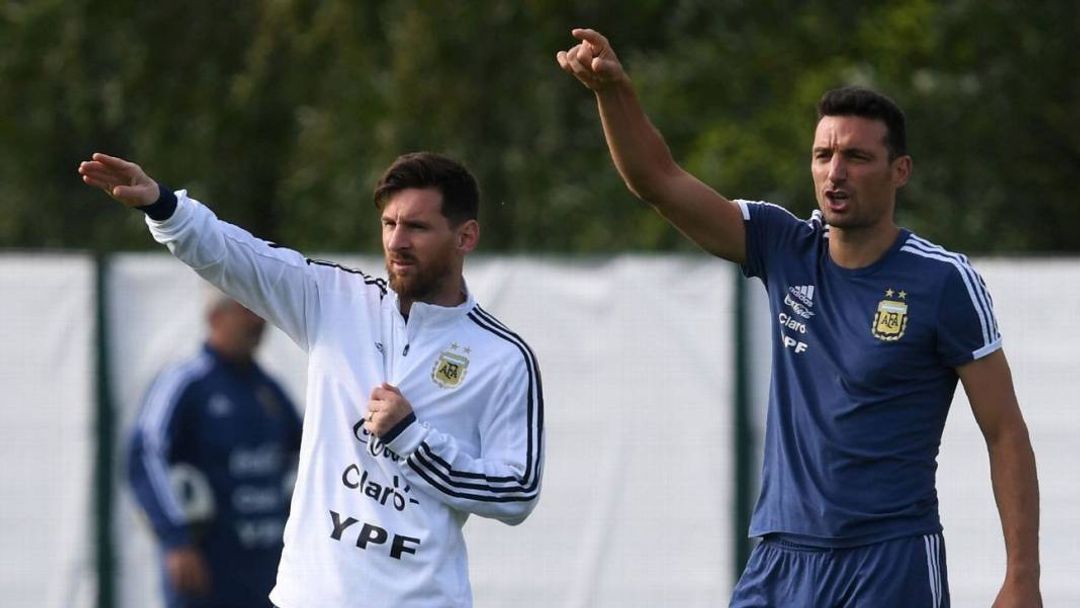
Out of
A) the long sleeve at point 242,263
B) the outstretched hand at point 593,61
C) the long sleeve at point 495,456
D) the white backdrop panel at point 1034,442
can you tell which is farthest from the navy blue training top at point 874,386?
the white backdrop panel at point 1034,442

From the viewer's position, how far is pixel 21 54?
20844mm

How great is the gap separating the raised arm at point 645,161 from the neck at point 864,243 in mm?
321

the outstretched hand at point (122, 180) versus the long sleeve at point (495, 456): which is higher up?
the outstretched hand at point (122, 180)

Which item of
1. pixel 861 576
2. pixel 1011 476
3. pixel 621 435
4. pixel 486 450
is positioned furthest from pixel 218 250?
pixel 621 435

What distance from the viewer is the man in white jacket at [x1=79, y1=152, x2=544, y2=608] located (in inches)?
198

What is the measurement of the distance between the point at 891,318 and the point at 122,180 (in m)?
2.16

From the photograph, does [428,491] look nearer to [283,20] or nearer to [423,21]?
[423,21]

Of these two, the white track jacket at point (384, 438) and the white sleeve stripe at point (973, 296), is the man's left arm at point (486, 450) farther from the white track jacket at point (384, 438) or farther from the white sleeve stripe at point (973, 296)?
the white sleeve stripe at point (973, 296)

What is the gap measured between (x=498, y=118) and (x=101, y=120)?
544cm

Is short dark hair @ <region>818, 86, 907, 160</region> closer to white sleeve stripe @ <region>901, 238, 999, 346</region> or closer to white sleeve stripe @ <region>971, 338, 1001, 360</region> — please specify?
white sleeve stripe @ <region>901, 238, 999, 346</region>

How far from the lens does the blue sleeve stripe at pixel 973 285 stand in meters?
5.10

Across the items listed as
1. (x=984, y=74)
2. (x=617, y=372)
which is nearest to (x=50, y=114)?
(x=984, y=74)

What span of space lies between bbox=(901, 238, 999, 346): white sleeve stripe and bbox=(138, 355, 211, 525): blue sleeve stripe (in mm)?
3827

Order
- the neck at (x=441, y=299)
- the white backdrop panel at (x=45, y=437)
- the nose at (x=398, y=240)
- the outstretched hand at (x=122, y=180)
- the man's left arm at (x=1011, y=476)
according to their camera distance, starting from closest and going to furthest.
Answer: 1. the outstretched hand at (x=122, y=180)
2. the man's left arm at (x=1011, y=476)
3. the nose at (x=398, y=240)
4. the neck at (x=441, y=299)
5. the white backdrop panel at (x=45, y=437)
